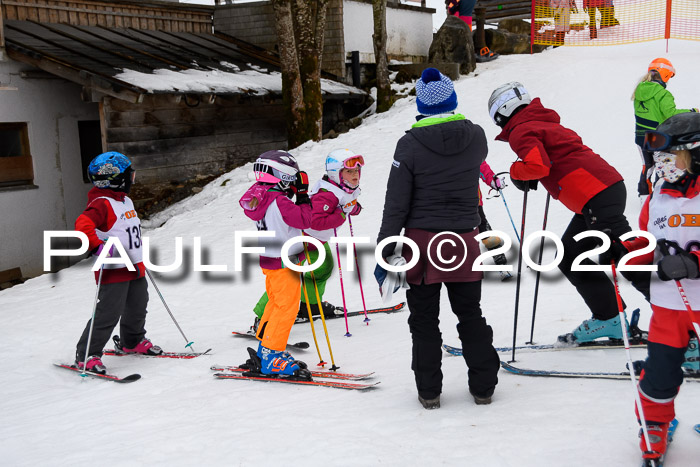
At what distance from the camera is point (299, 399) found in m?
4.55

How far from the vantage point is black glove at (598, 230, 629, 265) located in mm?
3299

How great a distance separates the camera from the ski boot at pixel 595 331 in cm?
476

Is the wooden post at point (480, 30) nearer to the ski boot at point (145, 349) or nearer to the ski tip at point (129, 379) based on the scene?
the ski boot at point (145, 349)

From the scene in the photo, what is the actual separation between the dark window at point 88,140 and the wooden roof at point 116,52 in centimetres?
137

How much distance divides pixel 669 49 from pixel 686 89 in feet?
15.4

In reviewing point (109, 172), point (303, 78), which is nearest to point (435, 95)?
point (109, 172)

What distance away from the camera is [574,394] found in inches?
157

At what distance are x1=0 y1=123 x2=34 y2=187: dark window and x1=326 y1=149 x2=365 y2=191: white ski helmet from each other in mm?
8690

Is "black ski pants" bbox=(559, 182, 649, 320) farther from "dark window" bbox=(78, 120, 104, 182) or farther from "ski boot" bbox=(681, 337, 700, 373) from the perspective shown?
"dark window" bbox=(78, 120, 104, 182)

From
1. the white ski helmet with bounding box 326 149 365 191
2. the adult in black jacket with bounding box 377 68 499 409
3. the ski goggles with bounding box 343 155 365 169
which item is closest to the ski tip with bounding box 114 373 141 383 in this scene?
the white ski helmet with bounding box 326 149 365 191

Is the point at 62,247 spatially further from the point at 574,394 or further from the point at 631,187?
the point at 574,394

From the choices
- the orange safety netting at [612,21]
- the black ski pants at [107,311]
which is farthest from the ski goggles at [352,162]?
the orange safety netting at [612,21]

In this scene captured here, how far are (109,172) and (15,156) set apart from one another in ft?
25.4

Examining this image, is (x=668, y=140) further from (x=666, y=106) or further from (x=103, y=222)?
(x=666, y=106)
